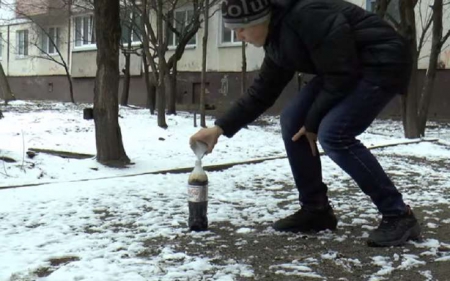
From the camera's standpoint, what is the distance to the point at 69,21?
84.5 feet

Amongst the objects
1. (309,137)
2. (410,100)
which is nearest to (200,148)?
(309,137)

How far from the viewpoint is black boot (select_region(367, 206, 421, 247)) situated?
3418mm

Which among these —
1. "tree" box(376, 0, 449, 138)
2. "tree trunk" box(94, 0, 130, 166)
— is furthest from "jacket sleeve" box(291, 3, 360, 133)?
"tree" box(376, 0, 449, 138)

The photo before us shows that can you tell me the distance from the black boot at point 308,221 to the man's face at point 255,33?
1.09 m

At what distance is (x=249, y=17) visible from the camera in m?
3.29

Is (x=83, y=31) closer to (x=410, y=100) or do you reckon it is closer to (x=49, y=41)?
(x=49, y=41)

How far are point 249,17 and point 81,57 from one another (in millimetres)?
25001

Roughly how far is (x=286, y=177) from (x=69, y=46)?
23.1 meters

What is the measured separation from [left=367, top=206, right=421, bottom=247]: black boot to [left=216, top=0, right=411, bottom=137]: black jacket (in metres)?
0.71

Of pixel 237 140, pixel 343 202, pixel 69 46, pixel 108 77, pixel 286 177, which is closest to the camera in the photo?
pixel 343 202

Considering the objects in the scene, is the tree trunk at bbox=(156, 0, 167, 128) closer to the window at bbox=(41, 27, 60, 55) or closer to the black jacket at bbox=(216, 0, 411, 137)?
the black jacket at bbox=(216, 0, 411, 137)

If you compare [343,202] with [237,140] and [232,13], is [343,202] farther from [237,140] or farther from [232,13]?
[237,140]

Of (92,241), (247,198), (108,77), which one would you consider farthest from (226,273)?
(108,77)

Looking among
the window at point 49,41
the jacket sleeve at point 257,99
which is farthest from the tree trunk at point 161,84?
the window at point 49,41
